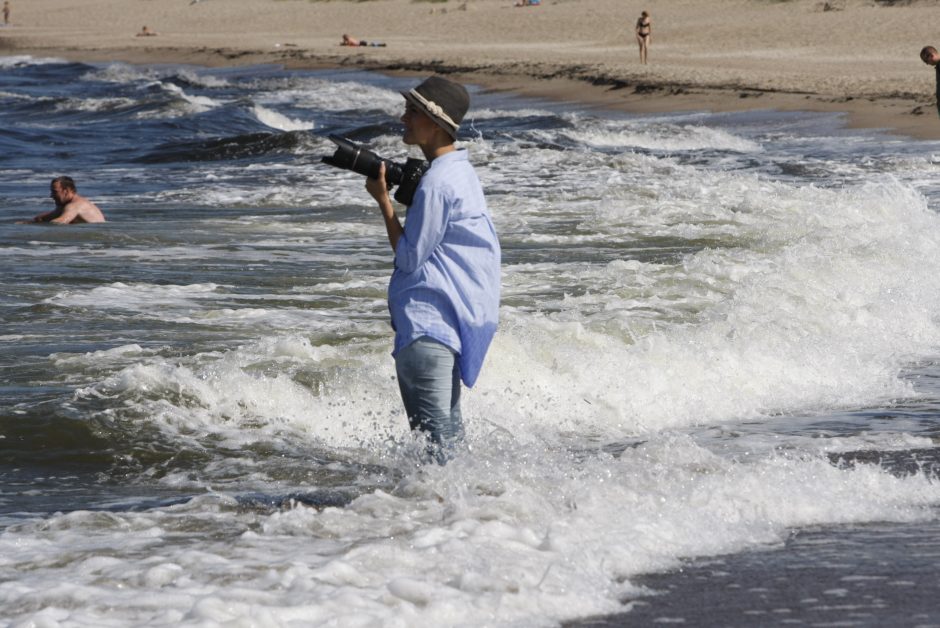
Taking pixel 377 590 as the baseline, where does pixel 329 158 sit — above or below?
above

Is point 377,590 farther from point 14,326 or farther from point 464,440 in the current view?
point 14,326

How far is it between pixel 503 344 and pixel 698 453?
8.37ft

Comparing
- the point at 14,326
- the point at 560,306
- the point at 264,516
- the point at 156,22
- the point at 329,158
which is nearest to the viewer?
the point at 329,158

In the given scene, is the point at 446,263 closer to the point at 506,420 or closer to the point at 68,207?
the point at 506,420

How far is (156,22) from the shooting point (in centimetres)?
7388

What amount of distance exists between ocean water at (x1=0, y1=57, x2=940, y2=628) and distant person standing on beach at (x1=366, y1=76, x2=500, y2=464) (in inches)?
16.9

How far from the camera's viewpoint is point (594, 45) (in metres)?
47.1

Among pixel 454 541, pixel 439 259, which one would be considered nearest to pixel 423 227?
pixel 439 259

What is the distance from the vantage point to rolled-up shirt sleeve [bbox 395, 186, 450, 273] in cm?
474

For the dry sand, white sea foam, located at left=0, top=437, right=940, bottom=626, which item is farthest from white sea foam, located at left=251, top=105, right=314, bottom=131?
white sea foam, located at left=0, top=437, right=940, bottom=626

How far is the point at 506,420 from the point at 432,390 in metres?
2.32

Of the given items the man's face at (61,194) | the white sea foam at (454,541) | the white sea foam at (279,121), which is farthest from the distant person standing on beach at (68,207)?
the white sea foam at (279,121)

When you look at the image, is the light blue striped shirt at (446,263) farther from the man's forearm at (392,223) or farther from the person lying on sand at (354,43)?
the person lying on sand at (354,43)

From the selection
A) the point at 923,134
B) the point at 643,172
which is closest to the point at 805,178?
the point at 643,172
